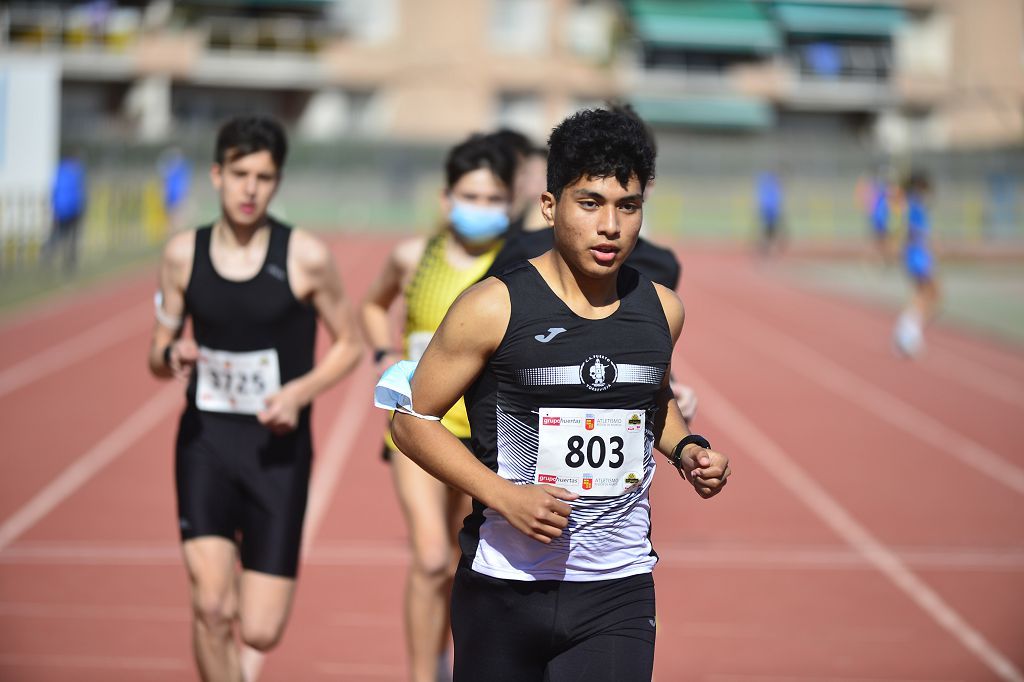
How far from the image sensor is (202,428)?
4.73 metres

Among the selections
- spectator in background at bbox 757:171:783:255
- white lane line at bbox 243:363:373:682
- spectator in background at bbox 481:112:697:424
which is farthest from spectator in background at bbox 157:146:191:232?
spectator in background at bbox 481:112:697:424

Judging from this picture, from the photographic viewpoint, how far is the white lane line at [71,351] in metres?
13.3

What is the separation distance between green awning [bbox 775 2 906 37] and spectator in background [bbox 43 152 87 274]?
2657 cm

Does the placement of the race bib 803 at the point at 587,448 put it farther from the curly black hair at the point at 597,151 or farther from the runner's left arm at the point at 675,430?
the curly black hair at the point at 597,151

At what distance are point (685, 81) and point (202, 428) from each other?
4580 centimetres

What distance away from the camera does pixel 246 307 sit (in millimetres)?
4648

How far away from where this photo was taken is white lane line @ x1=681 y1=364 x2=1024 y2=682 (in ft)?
20.3

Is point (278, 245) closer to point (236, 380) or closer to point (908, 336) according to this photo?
point (236, 380)

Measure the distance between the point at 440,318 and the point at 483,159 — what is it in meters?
0.67

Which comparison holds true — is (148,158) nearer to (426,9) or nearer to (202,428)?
(426,9)

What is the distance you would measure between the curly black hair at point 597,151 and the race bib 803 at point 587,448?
20.9 inches

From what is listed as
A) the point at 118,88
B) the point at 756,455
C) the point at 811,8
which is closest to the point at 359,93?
the point at 118,88

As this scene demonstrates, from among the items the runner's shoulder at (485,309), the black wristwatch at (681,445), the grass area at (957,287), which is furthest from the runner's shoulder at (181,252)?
the grass area at (957,287)

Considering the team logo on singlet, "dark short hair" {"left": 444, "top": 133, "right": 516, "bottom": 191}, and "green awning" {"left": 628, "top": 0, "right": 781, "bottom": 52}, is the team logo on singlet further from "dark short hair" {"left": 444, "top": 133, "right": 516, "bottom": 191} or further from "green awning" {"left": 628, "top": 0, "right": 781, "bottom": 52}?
"green awning" {"left": 628, "top": 0, "right": 781, "bottom": 52}
